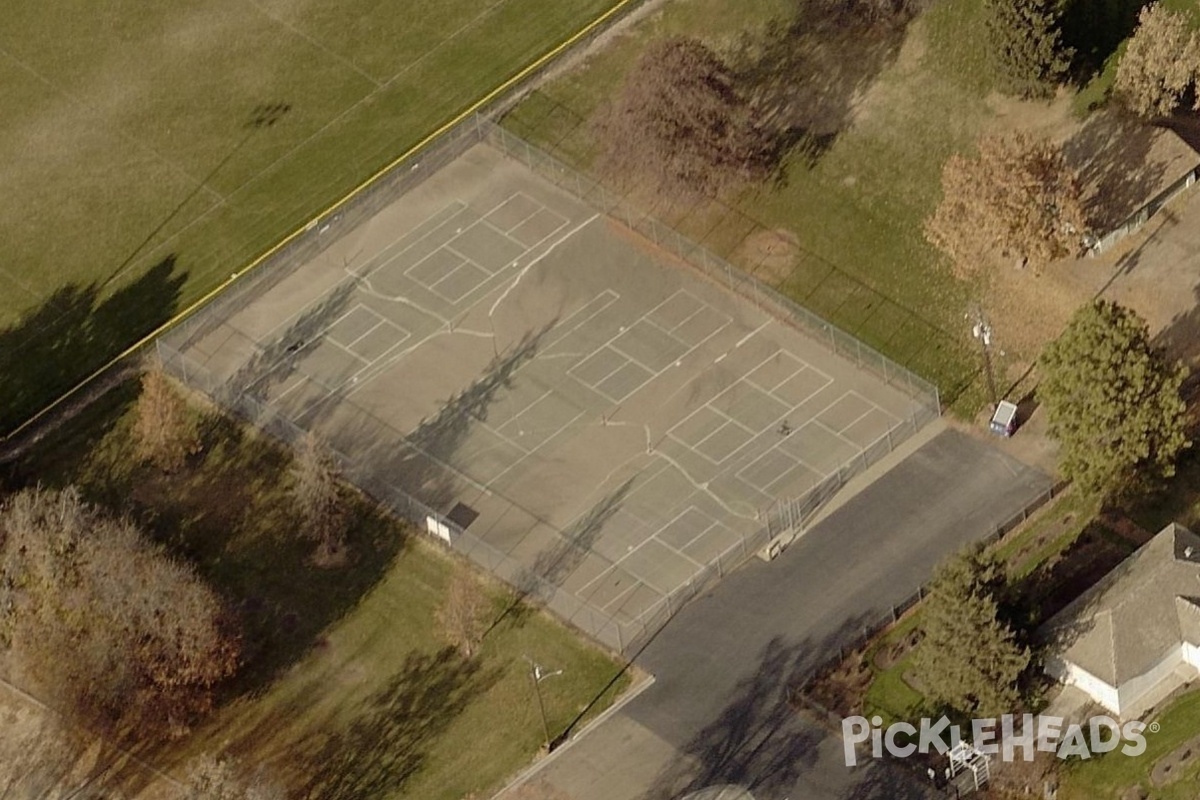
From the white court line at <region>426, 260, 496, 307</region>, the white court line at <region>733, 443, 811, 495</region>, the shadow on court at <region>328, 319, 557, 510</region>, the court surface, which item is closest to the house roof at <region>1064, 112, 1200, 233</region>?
the court surface

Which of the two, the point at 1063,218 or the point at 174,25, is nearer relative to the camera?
the point at 1063,218

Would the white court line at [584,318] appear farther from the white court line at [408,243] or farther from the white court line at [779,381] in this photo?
the white court line at [408,243]

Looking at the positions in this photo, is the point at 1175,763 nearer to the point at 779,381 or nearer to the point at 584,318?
the point at 779,381

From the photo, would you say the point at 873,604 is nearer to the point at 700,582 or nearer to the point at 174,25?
the point at 700,582

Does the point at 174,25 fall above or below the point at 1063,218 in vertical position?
below

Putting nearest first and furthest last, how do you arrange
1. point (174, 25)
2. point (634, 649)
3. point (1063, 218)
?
point (634, 649) → point (1063, 218) → point (174, 25)

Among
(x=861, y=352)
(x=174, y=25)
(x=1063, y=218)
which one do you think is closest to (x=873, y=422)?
(x=861, y=352)

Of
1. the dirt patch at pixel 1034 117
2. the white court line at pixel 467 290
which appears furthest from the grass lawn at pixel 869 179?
the white court line at pixel 467 290
